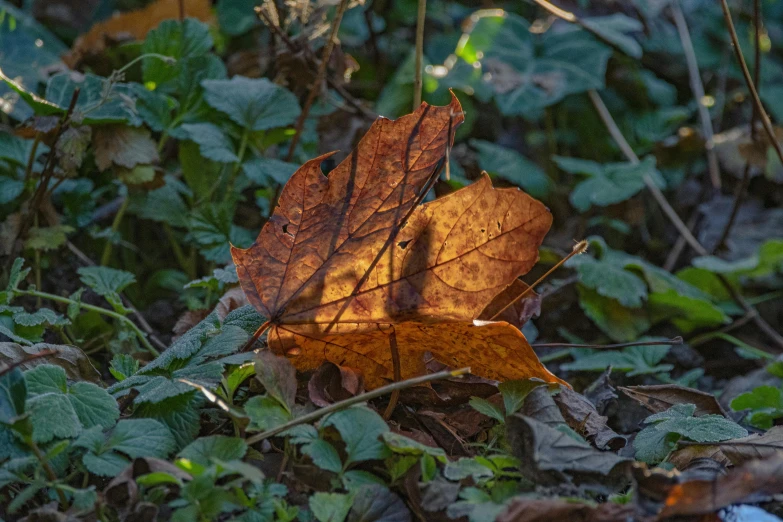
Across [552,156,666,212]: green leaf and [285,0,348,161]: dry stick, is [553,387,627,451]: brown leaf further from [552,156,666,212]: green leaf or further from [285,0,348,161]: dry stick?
[552,156,666,212]: green leaf

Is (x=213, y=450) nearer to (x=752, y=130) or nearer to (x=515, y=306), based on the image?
(x=515, y=306)

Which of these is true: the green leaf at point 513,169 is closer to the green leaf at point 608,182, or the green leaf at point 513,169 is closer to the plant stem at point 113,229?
the green leaf at point 608,182

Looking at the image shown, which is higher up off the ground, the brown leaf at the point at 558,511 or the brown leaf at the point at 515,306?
the brown leaf at the point at 515,306

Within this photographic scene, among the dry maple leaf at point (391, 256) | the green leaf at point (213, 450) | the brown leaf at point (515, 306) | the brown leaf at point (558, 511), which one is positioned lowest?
the brown leaf at point (558, 511)

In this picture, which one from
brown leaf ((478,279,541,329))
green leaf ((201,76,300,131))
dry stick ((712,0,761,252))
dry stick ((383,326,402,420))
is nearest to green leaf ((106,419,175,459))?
dry stick ((383,326,402,420))

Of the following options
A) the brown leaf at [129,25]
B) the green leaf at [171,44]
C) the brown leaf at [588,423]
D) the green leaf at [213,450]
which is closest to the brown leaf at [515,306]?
the brown leaf at [588,423]

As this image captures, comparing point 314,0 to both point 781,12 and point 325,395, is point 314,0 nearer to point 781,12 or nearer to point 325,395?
point 325,395

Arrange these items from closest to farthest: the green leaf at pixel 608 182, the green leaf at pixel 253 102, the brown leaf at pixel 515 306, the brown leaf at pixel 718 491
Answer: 1. the brown leaf at pixel 718 491
2. the brown leaf at pixel 515 306
3. the green leaf at pixel 253 102
4. the green leaf at pixel 608 182
